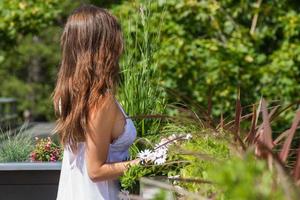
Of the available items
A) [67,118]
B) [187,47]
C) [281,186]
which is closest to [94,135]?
[67,118]

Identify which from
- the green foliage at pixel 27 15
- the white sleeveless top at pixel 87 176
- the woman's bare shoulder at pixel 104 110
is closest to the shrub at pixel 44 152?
the white sleeveless top at pixel 87 176

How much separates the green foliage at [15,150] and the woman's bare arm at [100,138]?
1253 millimetres

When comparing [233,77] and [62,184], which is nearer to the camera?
[62,184]

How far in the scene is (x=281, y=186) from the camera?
1.68 metres

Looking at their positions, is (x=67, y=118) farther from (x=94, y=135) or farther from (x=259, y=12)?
(x=259, y=12)

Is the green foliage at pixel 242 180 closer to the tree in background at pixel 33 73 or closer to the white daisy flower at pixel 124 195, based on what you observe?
the white daisy flower at pixel 124 195

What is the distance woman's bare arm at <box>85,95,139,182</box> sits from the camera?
8.03 ft

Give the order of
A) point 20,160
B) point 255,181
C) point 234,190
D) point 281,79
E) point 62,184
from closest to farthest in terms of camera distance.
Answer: point 234,190, point 255,181, point 62,184, point 20,160, point 281,79

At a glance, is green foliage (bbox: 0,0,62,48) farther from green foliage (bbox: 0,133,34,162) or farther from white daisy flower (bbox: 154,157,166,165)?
white daisy flower (bbox: 154,157,166,165)

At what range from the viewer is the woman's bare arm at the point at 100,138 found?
8.03ft

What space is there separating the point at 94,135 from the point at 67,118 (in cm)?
13

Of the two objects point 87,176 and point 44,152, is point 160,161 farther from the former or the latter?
point 44,152

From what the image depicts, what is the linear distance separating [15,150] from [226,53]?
4.05m

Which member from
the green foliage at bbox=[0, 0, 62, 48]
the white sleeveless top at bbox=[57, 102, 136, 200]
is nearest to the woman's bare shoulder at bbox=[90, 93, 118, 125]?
the white sleeveless top at bbox=[57, 102, 136, 200]
